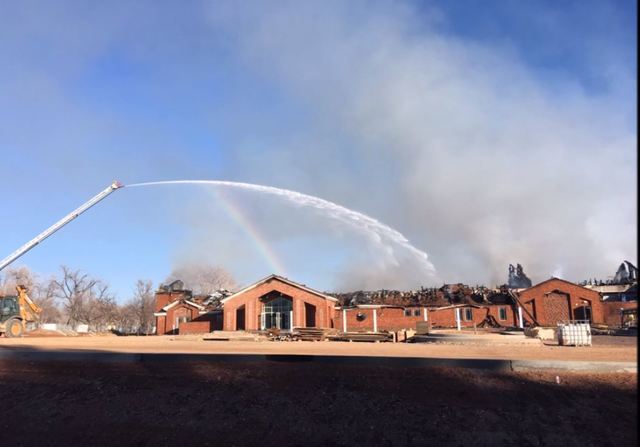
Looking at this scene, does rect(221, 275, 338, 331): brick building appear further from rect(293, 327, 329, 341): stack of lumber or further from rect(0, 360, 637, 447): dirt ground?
rect(0, 360, 637, 447): dirt ground

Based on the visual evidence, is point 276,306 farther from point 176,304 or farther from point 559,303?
point 559,303

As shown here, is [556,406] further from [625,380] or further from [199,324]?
[199,324]

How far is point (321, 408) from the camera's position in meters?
14.1

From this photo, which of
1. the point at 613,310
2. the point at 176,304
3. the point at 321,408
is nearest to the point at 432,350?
the point at 321,408

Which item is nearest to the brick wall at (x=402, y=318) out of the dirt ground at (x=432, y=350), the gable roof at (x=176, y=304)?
the gable roof at (x=176, y=304)

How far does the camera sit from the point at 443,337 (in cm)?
3344

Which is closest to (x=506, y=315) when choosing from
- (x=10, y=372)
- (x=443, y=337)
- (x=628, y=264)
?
(x=443, y=337)

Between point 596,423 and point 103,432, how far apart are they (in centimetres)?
1202

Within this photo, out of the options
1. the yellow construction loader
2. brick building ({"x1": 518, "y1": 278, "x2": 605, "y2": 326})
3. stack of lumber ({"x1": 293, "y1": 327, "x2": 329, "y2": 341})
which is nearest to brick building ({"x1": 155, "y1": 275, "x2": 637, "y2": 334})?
brick building ({"x1": 518, "y1": 278, "x2": 605, "y2": 326})

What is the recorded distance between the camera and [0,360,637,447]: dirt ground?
40.9ft

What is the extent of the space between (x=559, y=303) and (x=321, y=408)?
52.7 m

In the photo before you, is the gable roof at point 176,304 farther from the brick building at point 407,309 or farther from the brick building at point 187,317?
the brick building at point 407,309

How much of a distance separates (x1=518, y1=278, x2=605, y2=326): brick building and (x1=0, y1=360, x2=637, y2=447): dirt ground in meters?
47.8

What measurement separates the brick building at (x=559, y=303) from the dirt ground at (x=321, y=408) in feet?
157
